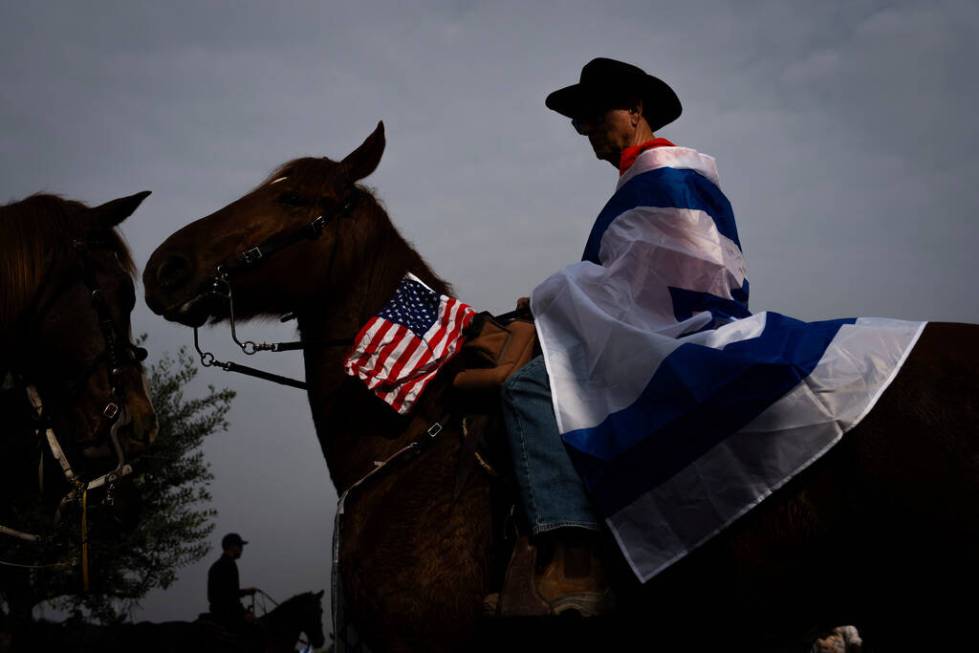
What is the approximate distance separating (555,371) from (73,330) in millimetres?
2465

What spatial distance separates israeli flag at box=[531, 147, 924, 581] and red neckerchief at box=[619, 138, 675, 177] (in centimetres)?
63

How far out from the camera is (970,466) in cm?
249

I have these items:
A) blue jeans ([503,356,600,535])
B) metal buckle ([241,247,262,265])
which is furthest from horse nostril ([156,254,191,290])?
blue jeans ([503,356,600,535])

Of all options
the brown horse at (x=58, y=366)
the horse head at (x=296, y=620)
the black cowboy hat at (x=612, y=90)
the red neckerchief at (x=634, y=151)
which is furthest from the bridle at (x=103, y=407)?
the horse head at (x=296, y=620)

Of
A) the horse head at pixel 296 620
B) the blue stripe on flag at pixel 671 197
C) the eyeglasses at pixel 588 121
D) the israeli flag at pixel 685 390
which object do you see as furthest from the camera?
the horse head at pixel 296 620

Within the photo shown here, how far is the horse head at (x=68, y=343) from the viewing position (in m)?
3.59

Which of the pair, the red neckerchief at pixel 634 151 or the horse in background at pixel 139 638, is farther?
the horse in background at pixel 139 638

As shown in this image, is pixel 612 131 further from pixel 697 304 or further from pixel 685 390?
pixel 685 390

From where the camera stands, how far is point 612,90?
3980mm

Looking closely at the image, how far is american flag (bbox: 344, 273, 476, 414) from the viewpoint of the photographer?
349 centimetres

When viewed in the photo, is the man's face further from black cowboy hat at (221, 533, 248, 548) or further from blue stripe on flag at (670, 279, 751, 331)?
black cowboy hat at (221, 533, 248, 548)

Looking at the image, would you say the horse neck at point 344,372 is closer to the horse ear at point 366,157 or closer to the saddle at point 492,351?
the horse ear at point 366,157

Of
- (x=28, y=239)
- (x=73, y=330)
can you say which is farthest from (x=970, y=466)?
(x=28, y=239)

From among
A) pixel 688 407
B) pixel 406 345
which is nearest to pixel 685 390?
pixel 688 407
